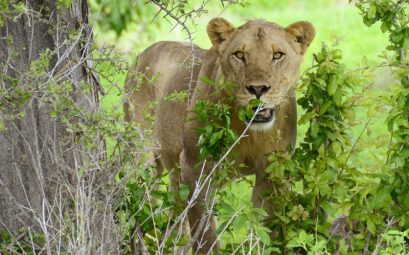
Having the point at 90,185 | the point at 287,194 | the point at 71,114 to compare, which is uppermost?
the point at 71,114

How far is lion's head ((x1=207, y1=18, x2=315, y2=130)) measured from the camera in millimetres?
5207

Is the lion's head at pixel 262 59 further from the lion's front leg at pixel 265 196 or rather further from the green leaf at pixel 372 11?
the green leaf at pixel 372 11

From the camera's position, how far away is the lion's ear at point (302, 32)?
18.2 ft

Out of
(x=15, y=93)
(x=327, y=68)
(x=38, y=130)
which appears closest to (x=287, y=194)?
(x=327, y=68)

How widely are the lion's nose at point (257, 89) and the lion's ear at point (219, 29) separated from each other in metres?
0.57

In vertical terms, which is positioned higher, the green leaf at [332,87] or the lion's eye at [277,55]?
the lion's eye at [277,55]

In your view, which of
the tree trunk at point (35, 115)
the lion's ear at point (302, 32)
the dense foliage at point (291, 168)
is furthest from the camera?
the lion's ear at point (302, 32)

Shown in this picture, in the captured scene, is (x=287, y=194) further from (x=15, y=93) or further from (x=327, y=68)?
(x=15, y=93)

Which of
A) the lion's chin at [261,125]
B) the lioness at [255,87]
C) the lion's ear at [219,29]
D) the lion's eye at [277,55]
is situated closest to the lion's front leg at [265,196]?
the lioness at [255,87]

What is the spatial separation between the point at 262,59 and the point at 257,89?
22cm

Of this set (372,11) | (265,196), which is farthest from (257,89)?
(372,11)

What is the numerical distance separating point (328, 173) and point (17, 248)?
151 centimetres

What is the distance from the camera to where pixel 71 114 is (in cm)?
424

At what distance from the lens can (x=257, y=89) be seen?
17.0ft
